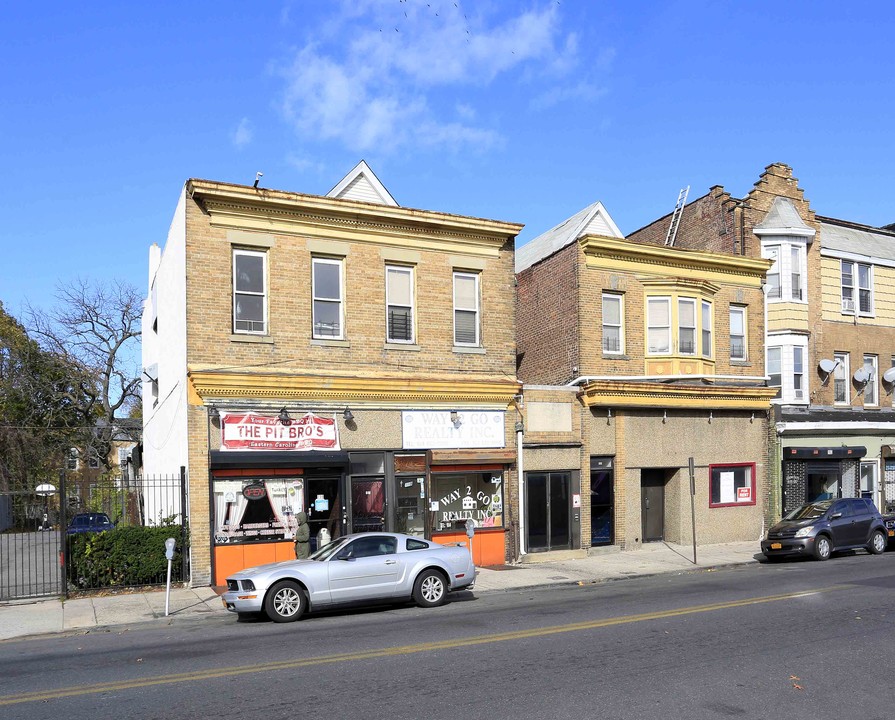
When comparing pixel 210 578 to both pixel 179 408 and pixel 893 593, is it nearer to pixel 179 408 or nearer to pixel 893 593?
pixel 179 408

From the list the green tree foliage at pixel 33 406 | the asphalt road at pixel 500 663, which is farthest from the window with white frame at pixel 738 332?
the green tree foliage at pixel 33 406

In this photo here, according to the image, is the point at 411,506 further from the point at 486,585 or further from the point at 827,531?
the point at 827,531

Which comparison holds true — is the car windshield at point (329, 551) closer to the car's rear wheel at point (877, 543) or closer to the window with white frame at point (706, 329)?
the window with white frame at point (706, 329)

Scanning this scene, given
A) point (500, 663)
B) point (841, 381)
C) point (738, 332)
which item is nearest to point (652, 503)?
point (738, 332)

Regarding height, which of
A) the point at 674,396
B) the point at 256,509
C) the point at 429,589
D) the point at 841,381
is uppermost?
the point at 841,381

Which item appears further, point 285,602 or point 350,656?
point 285,602

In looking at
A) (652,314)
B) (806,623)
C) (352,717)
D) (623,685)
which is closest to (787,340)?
(652,314)

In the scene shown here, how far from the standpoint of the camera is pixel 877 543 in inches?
880

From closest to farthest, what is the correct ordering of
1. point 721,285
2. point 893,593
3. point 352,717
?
point 352,717, point 893,593, point 721,285

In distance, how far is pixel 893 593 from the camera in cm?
1473

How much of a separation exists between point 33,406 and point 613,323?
36007 mm

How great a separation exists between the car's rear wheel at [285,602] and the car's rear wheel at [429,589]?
2.16m

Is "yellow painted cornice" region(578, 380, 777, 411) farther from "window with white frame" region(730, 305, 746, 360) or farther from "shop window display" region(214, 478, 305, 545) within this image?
"shop window display" region(214, 478, 305, 545)

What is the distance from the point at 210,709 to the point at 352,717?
1.45 m
